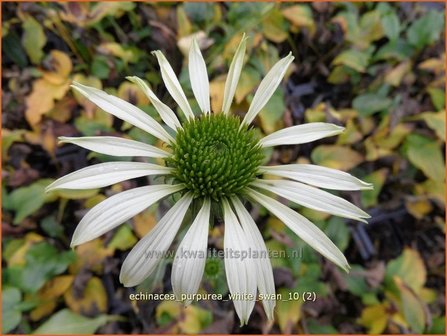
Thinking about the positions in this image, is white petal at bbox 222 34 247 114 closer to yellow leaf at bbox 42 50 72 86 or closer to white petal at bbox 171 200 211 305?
white petal at bbox 171 200 211 305

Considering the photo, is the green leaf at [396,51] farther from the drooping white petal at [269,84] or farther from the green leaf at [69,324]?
the green leaf at [69,324]

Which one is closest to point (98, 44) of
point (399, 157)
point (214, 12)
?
point (214, 12)

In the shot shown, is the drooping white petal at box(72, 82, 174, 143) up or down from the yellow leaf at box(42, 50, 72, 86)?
down

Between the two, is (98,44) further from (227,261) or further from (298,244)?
(227,261)

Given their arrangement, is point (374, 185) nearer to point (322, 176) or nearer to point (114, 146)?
point (322, 176)

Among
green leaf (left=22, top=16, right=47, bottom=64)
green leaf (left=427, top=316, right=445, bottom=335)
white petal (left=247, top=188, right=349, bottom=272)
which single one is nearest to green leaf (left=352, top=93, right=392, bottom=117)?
green leaf (left=427, top=316, right=445, bottom=335)

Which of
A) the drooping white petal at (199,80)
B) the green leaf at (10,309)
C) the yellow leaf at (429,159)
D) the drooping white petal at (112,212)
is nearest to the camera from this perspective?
the drooping white petal at (112,212)

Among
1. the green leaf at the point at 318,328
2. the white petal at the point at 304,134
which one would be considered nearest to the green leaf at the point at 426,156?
the green leaf at the point at 318,328
